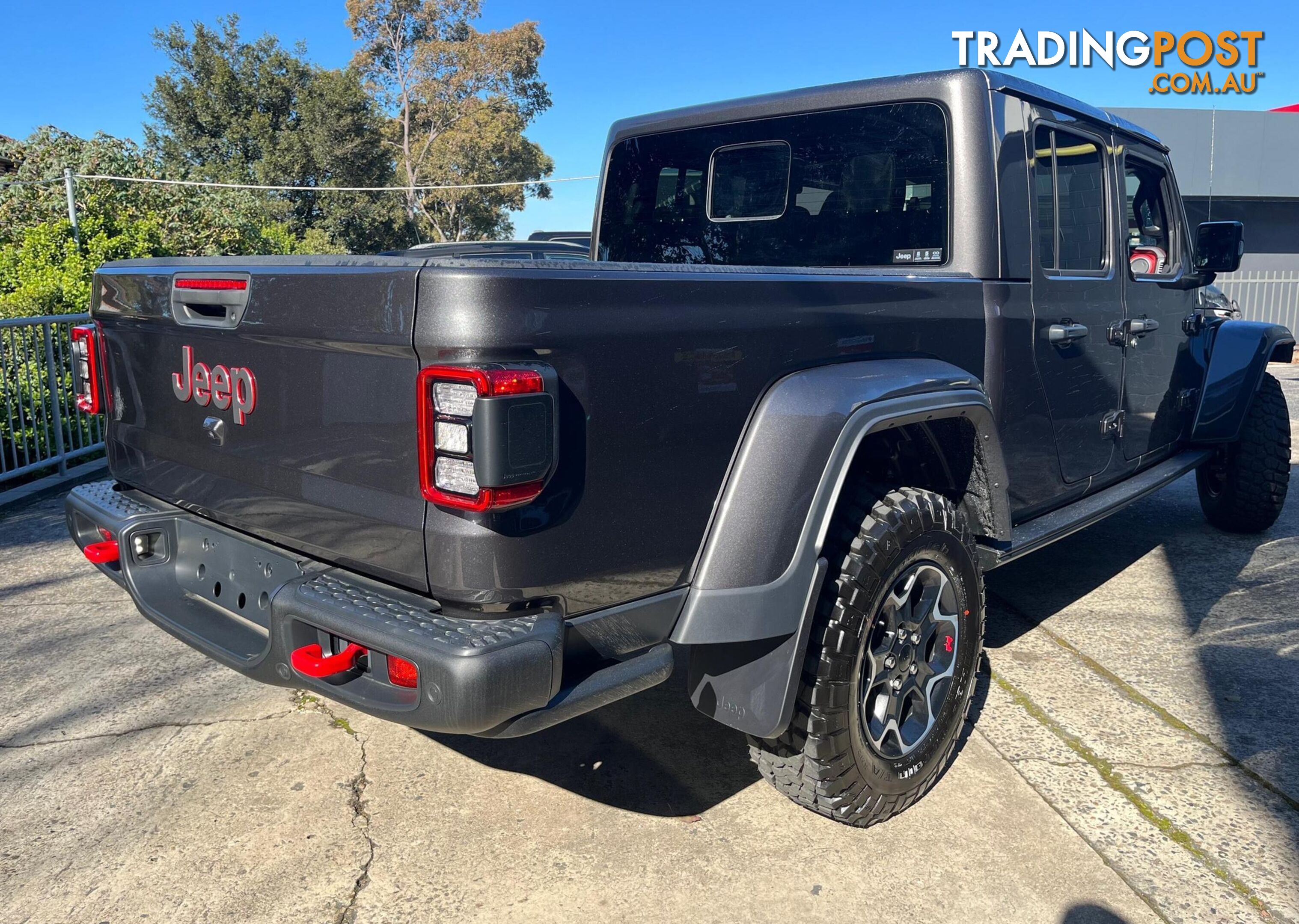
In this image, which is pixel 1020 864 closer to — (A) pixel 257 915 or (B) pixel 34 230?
(A) pixel 257 915

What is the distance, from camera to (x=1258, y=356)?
199 inches

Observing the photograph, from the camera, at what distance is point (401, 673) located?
2020 millimetres

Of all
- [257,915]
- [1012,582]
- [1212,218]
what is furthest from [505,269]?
[1212,218]

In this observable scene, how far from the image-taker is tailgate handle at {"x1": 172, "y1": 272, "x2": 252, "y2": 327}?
239 centimetres

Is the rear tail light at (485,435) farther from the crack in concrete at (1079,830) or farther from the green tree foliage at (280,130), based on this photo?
the green tree foliage at (280,130)

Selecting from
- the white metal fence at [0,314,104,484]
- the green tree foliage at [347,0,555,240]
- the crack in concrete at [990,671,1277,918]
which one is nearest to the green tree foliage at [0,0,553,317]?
the green tree foliage at [347,0,555,240]

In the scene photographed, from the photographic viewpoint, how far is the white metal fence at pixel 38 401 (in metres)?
6.28

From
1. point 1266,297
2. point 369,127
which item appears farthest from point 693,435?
point 369,127

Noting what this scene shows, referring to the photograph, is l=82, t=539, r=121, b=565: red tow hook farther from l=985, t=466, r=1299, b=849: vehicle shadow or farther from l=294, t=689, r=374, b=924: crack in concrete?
l=985, t=466, r=1299, b=849: vehicle shadow

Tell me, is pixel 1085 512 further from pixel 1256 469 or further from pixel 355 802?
pixel 355 802

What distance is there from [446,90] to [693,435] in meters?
44.9

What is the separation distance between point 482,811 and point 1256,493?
4.61 meters

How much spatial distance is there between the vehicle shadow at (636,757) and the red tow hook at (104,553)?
112cm

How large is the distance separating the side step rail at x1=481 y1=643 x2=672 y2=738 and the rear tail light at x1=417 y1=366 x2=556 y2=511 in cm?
44
